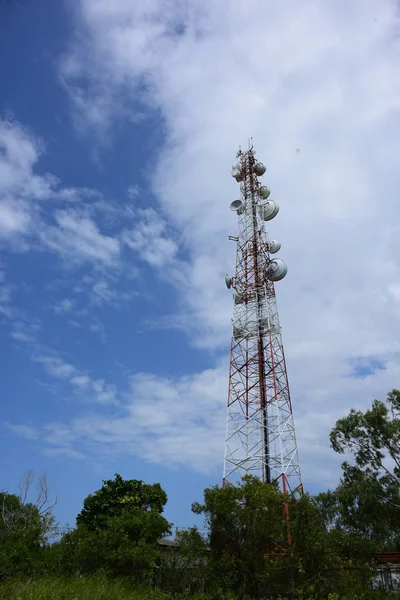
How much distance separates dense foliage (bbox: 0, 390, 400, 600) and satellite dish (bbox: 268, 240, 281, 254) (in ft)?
34.9

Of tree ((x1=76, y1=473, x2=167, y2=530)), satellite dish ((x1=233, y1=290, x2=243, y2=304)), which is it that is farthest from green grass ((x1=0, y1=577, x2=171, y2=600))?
satellite dish ((x1=233, y1=290, x2=243, y2=304))

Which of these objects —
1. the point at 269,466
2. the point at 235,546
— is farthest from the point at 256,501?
the point at 269,466

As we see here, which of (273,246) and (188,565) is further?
(273,246)

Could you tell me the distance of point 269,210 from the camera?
2997cm

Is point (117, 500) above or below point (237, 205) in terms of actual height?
below

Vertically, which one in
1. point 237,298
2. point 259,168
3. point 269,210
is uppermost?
point 259,168

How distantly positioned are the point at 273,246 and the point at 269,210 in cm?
272

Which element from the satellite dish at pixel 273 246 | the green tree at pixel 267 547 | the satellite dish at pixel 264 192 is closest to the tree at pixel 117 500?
the green tree at pixel 267 547

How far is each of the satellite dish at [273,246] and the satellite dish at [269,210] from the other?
203 centimetres

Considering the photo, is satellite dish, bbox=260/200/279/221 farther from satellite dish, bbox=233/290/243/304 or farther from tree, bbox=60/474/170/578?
tree, bbox=60/474/170/578

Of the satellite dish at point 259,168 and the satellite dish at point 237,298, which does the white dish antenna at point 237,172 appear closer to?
the satellite dish at point 259,168

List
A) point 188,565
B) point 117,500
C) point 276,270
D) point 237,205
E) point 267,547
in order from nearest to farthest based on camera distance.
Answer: point 267,547 < point 188,565 < point 117,500 < point 276,270 < point 237,205

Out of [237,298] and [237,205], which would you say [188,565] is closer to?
[237,298]

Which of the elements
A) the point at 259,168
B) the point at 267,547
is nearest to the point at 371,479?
the point at 267,547
